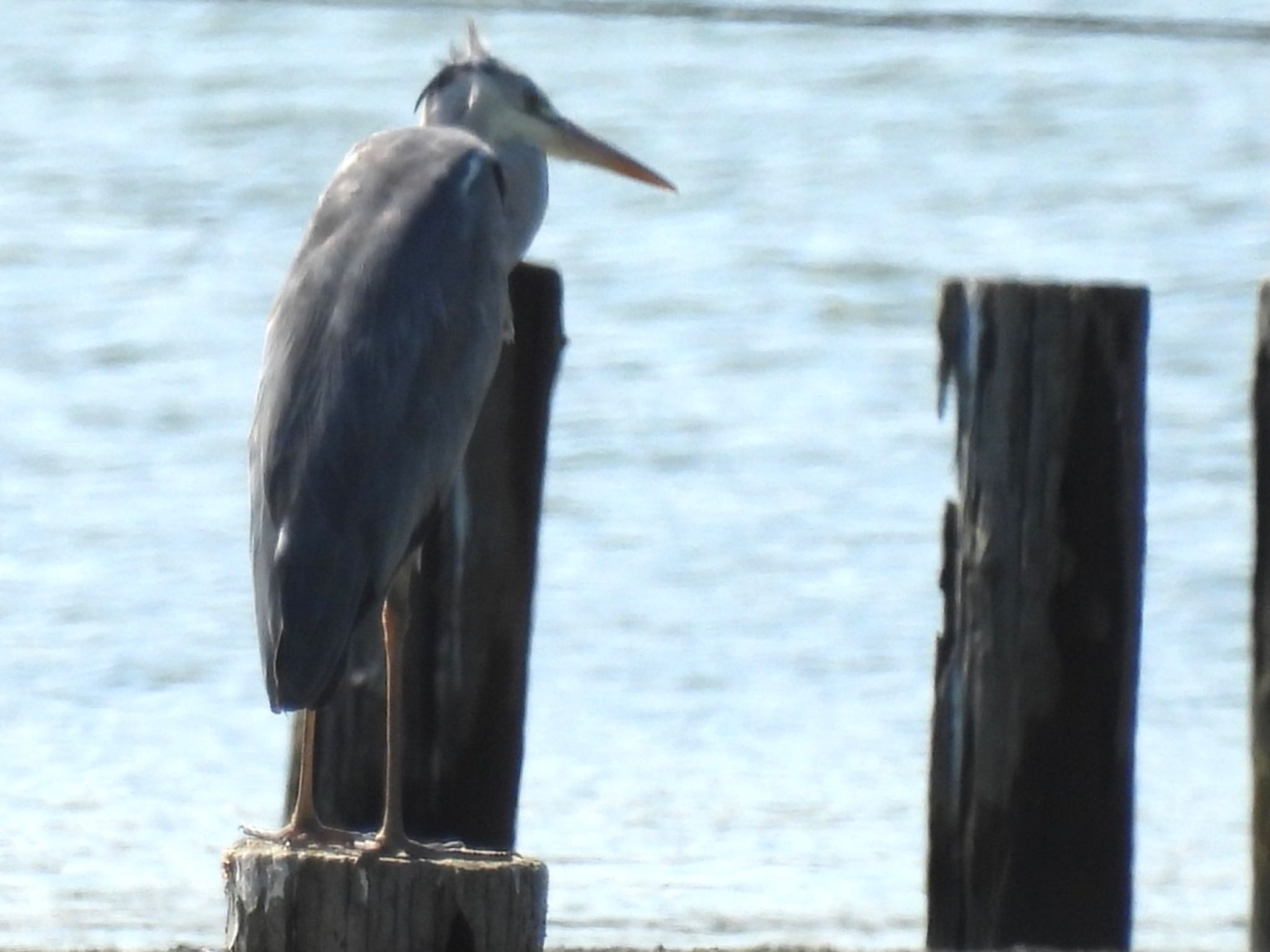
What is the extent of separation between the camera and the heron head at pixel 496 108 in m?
5.73

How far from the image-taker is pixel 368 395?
425 cm

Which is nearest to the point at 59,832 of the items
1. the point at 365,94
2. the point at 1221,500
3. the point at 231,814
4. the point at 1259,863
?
the point at 231,814

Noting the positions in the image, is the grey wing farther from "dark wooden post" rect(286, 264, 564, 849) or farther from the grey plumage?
"dark wooden post" rect(286, 264, 564, 849)

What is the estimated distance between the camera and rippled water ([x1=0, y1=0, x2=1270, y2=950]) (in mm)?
7441

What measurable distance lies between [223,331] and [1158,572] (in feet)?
18.1

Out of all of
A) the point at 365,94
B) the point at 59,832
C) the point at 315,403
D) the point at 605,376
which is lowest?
the point at 59,832

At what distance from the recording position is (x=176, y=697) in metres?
8.98

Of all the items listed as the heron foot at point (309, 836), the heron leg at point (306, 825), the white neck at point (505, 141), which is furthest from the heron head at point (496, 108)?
the heron foot at point (309, 836)

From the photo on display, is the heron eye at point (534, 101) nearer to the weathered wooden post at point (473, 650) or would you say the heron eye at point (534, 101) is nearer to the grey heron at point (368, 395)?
the grey heron at point (368, 395)

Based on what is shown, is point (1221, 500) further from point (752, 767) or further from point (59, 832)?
point (59, 832)

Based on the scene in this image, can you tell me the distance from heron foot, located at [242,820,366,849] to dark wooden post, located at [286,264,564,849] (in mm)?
345

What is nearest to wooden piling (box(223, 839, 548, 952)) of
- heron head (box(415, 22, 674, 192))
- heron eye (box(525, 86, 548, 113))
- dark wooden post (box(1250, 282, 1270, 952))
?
dark wooden post (box(1250, 282, 1270, 952))

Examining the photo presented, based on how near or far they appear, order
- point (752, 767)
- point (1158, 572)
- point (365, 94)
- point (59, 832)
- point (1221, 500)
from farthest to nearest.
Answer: point (365, 94), point (1221, 500), point (1158, 572), point (752, 767), point (59, 832)

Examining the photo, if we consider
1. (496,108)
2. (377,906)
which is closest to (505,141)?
(496,108)
